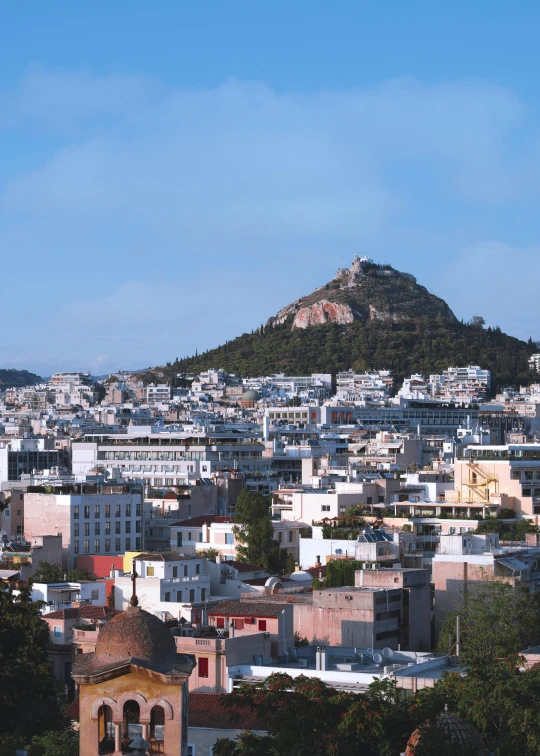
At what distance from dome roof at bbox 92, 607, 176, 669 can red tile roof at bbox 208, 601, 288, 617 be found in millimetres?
18658

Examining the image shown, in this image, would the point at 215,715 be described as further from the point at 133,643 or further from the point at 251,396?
the point at 251,396

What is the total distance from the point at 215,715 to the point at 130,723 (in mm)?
10417

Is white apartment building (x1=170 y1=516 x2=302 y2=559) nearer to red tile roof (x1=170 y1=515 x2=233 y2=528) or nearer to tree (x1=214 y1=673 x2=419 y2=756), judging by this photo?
red tile roof (x1=170 y1=515 x2=233 y2=528)

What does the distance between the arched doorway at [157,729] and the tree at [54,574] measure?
31473mm

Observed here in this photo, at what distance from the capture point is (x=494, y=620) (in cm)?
4088

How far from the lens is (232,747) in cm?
2189

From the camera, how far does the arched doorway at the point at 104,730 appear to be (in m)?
18.4

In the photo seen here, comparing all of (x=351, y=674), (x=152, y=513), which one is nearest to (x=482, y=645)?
(x=351, y=674)

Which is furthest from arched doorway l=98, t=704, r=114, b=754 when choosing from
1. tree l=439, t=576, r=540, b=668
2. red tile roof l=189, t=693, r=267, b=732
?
tree l=439, t=576, r=540, b=668

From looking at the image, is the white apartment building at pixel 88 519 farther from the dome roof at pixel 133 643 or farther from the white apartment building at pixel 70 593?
the dome roof at pixel 133 643

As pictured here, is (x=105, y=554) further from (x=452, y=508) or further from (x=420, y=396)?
(x=420, y=396)

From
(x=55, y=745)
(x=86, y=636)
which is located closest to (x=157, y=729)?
(x=55, y=745)

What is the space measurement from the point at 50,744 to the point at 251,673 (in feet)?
25.9

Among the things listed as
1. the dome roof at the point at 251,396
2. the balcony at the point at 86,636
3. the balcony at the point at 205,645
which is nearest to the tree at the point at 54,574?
the balcony at the point at 86,636
